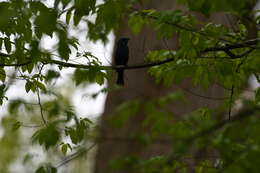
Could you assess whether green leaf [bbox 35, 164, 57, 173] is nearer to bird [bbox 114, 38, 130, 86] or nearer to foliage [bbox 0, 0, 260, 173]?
foliage [bbox 0, 0, 260, 173]

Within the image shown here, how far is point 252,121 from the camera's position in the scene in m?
1.97

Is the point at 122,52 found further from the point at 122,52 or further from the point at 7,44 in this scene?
the point at 7,44

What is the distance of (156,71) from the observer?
3.65 meters

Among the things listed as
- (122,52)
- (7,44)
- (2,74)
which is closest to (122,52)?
(122,52)

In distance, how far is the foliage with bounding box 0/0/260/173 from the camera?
7.02 ft

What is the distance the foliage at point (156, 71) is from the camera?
7.02ft

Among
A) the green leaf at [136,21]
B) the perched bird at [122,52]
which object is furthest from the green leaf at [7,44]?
the perched bird at [122,52]

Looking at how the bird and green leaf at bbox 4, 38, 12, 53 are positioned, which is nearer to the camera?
green leaf at bbox 4, 38, 12, 53

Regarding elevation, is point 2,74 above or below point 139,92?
above

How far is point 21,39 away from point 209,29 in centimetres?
132

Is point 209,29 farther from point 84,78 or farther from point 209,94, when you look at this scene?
point 209,94

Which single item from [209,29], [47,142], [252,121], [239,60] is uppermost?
[209,29]

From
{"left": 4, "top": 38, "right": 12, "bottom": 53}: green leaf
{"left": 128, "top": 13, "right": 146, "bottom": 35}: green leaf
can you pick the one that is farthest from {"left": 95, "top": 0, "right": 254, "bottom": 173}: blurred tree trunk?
{"left": 4, "top": 38, "right": 12, "bottom": 53}: green leaf

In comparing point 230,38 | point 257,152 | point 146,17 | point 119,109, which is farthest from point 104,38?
point 257,152
